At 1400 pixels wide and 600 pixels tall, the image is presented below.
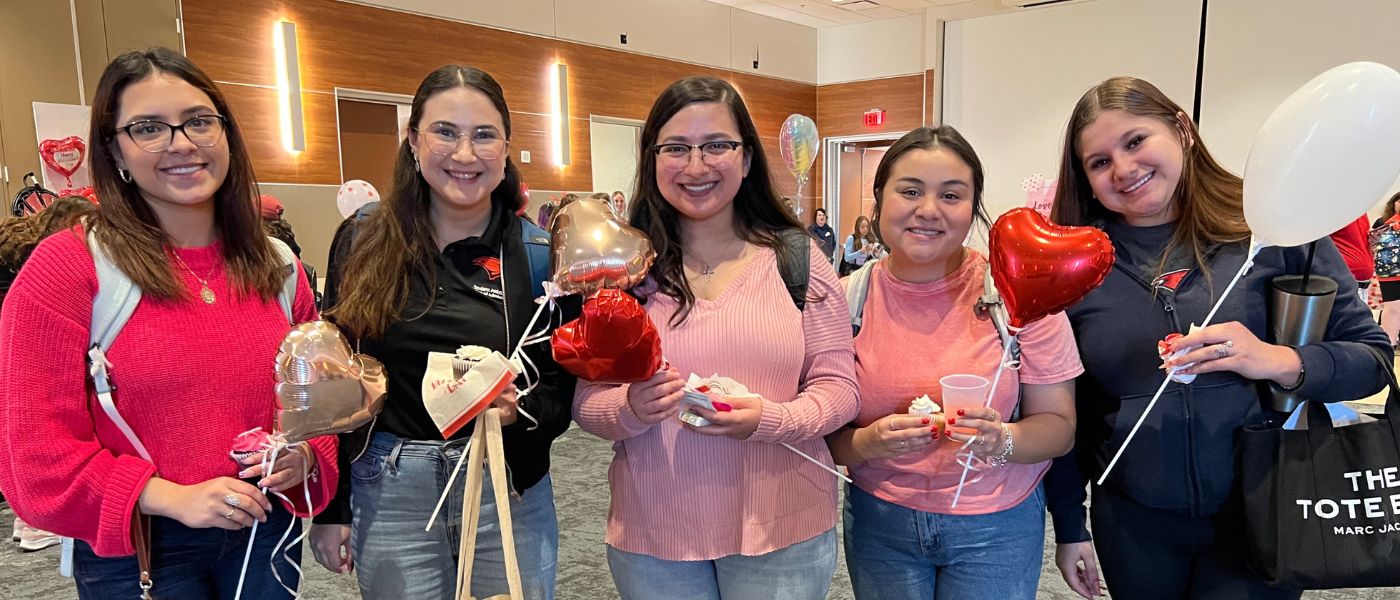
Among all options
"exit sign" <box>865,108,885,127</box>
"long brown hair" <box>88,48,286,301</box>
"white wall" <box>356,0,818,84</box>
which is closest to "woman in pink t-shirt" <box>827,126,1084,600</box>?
"long brown hair" <box>88,48,286,301</box>

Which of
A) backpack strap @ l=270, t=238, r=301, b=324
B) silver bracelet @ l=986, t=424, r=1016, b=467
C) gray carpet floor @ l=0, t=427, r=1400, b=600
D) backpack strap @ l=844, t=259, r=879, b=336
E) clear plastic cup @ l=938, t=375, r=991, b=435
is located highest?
backpack strap @ l=270, t=238, r=301, b=324

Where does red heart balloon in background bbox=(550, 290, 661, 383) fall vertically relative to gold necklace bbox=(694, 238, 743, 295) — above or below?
below

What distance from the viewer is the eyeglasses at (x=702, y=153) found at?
1513 millimetres

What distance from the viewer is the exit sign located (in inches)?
471

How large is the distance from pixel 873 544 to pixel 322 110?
7.55 metres

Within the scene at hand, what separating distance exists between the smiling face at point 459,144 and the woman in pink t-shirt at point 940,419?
80 cm

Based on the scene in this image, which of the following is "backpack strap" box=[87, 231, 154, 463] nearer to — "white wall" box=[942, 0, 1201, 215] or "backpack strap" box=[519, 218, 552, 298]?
"backpack strap" box=[519, 218, 552, 298]

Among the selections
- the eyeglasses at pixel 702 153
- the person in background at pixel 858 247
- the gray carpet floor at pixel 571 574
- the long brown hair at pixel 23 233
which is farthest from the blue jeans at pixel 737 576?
the person in background at pixel 858 247

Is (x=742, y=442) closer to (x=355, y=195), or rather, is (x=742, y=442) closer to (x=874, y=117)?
(x=355, y=195)

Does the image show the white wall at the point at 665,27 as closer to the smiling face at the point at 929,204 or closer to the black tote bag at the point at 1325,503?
the smiling face at the point at 929,204

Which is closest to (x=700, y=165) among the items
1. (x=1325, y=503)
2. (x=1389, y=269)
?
(x=1325, y=503)

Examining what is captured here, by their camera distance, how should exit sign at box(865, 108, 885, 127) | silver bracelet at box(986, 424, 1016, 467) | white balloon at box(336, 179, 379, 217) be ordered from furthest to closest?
exit sign at box(865, 108, 885, 127)
white balloon at box(336, 179, 379, 217)
silver bracelet at box(986, 424, 1016, 467)

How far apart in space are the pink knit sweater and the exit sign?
1146cm

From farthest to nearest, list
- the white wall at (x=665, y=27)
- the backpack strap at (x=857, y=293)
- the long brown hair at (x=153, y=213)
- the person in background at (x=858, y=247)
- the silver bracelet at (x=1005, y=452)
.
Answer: the person in background at (x=858, y=247) < the white wall at (x=665, y=27) < the backpack strap at (x=857, y=293) < the silver bracelet at (x=1005, y=452) < the long brown hair at (x=153, y=213)
